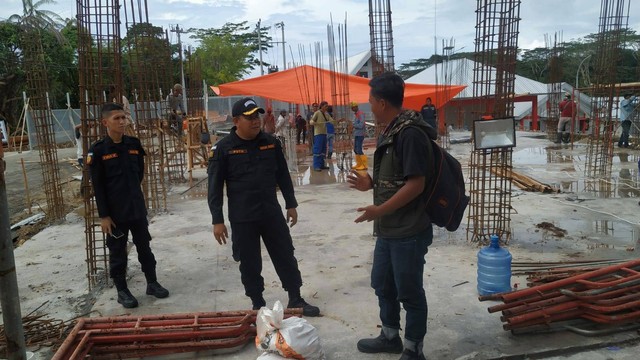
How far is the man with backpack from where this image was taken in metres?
2.71

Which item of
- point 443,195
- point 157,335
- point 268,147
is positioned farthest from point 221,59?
point 443,195

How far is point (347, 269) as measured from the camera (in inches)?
193

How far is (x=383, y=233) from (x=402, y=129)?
66 cm

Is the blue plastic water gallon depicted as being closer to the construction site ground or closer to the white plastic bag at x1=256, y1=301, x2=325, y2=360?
the construction site ground

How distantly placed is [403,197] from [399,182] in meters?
0.16

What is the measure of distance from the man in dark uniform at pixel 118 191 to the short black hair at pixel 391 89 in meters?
2.50

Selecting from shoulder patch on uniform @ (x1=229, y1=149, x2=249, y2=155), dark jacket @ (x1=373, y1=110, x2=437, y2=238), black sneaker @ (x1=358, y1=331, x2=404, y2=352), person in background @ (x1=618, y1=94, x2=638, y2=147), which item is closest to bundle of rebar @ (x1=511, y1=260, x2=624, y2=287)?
black sneaker @ (x1=358, y1=331, x2=404, y2=352)

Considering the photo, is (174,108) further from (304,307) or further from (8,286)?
(8,286)

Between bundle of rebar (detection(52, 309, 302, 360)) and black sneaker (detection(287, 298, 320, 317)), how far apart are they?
0.31m

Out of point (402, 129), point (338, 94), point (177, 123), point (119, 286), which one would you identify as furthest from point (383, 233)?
point (338, 94)

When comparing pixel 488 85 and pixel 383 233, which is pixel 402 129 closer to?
pixel 383 233

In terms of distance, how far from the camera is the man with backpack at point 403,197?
8.89 feet

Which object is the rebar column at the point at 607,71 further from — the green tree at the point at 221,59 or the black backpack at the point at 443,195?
the green tree at the point at 221,59

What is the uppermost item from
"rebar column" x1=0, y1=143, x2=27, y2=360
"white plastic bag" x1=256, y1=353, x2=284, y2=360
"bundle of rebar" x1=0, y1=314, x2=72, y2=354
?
"rebar column" x1=0, y1=143, x2=27, y2=360
